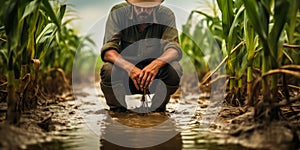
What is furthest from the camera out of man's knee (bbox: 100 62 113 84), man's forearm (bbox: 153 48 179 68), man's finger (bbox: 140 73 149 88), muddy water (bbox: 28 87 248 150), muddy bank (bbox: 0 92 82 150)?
man's knee (bbox: 100 62 113 84)

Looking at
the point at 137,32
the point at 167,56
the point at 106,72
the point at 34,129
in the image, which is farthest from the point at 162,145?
the point at 137,32

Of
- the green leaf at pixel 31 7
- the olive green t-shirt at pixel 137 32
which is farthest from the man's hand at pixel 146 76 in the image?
the green leaf at pixel 31 7

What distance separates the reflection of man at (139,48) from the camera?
7.30ft

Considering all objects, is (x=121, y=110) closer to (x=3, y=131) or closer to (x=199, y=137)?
(x=199, y=137)

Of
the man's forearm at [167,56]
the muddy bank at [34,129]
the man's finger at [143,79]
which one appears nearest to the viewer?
the muddy bank at [34,129]

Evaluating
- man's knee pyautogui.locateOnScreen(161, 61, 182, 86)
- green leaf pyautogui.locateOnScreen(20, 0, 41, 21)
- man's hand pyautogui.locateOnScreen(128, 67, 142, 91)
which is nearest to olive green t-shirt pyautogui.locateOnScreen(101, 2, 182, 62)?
man's knee pyautogui.locateOnScreen(161, 61, 182, 86)

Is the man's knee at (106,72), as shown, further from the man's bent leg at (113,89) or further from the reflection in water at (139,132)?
the reflection in water at (139,132)

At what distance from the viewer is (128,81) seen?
7.63ft

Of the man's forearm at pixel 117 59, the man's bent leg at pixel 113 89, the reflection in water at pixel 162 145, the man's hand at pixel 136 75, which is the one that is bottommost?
the reflection in water at pixel 162 145

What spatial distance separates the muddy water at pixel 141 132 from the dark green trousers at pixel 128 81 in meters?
0.09

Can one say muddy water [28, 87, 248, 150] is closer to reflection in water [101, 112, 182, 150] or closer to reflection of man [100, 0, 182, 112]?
reflection in water [101, 112, 182, 150]

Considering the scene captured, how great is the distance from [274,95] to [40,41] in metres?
1.15

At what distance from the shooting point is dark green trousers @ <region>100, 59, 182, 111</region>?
2262 millimetres

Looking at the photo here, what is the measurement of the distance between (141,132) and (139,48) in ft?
2.63
